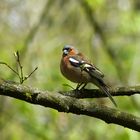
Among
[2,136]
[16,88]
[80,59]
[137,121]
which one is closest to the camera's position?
[16,88]

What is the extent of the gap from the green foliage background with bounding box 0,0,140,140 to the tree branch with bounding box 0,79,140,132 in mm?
3179

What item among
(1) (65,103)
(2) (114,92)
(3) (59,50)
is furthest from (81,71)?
(3) (59,50)

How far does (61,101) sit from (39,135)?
365cm

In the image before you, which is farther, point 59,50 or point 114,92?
point 59,50

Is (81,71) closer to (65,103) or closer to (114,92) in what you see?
(114,92)

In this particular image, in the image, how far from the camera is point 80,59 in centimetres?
557

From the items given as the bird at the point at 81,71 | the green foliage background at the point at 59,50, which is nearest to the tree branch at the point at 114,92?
the bird at the point at 81,71

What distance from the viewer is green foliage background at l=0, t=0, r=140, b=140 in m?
8.03

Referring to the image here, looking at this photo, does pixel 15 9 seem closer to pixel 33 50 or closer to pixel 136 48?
pixel 33 50

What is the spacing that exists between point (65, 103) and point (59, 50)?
20.3 ft

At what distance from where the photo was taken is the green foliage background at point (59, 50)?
8031 millimetres

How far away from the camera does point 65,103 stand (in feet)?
12.9

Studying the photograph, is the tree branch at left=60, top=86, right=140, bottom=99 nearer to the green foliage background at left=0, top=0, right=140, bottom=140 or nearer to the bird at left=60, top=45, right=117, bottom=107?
the bird at left=60, top=45, right=117, bottom=107

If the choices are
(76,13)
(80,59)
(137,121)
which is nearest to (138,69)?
(76,13)
